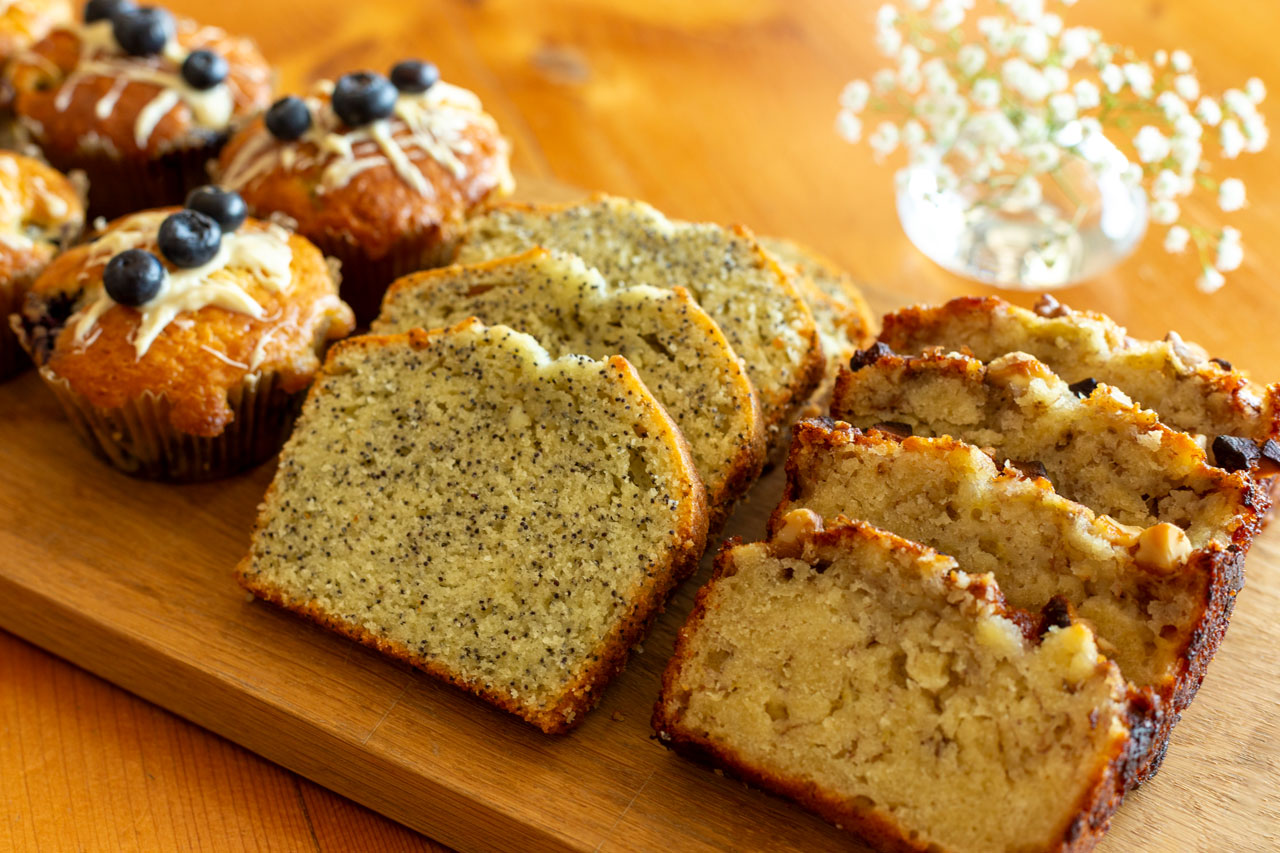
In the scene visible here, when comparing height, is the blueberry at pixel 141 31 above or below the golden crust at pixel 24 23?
above

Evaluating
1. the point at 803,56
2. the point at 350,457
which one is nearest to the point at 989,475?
the point at 350,457

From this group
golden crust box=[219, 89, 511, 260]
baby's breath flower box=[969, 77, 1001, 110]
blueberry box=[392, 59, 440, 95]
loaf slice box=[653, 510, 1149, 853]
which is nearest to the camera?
loaf slice box=[653, 510, 1149, 853]

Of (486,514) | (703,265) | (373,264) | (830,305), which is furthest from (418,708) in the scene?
(830,305)

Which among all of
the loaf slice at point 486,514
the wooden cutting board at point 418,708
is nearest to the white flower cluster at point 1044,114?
the wooden cutting board at point 418,708

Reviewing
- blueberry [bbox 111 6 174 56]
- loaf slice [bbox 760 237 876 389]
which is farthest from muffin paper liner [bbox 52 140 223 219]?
loaf slice [bbox 760 237 876 389]

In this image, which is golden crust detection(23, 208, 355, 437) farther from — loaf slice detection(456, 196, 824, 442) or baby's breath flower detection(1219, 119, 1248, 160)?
Answer: baby's breath flower detection(1219, 119, 1248, 160)

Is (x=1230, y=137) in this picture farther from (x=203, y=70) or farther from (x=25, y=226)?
(x=25, y=226)

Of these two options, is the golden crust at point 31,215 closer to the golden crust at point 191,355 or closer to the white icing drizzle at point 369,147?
the golden crust at point 191,355

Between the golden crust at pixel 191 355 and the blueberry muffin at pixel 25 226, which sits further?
the blueberry muffin at pixel 25 226
